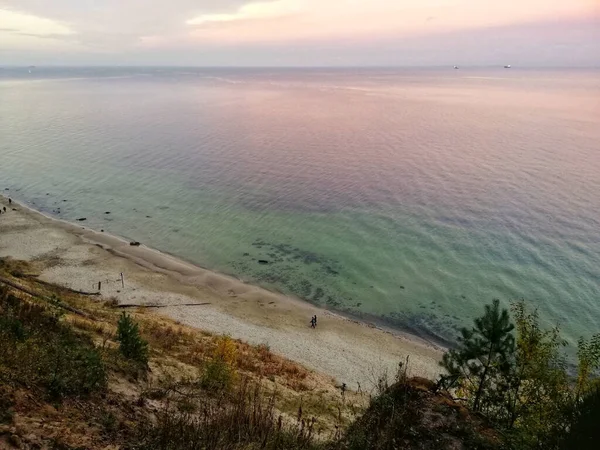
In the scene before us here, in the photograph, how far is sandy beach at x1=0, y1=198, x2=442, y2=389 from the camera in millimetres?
32562

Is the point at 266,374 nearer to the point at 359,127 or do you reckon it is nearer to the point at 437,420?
the point at 437,420

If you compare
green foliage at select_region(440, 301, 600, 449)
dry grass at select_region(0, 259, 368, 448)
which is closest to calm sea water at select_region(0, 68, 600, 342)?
dry grass at select_region(0, 259, 368, 448)

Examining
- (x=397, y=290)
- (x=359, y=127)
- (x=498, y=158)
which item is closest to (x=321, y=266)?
(x=397, y=290)

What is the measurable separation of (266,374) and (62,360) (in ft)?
45.0

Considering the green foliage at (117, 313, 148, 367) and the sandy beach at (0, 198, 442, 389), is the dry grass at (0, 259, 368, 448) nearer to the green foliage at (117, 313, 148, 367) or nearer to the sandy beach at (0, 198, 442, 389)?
the green foliage at (117, 313, 148, 367)

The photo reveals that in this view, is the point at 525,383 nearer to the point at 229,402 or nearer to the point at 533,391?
the point at 533,391

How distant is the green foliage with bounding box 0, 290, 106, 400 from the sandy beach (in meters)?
18.6

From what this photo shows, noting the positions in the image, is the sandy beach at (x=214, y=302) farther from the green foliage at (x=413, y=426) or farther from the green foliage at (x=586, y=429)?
the green foliage at (x=586, y=429)

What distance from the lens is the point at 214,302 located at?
40750mm

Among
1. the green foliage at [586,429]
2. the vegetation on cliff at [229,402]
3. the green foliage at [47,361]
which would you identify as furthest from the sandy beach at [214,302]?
the green foliage at [586,429]

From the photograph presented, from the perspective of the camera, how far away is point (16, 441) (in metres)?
9.29

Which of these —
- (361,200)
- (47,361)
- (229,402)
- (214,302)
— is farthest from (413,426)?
(361,200)

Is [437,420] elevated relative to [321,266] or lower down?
elevated

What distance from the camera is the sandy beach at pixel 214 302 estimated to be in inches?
1282
